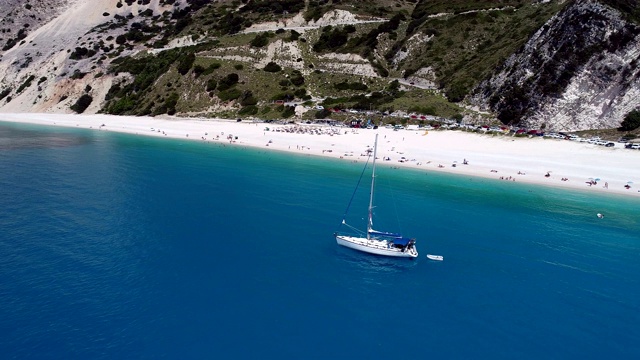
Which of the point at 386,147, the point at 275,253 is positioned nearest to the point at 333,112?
the point at 386,147

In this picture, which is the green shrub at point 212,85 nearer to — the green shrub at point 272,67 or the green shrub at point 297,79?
the green shrub at point 272,67

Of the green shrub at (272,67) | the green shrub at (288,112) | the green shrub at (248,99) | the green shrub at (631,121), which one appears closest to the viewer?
Answer: the green shrub at (631,121)

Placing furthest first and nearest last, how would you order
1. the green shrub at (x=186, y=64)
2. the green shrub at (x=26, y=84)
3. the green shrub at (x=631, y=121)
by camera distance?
the green shrub at (x=26, y=84), the green shrub at (x=186, y=64), the green shrub at (x=631, y=121)

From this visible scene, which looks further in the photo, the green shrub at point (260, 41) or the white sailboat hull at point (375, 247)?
the green shrub at point (260, 41)

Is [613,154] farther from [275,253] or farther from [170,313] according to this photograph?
[170,313]

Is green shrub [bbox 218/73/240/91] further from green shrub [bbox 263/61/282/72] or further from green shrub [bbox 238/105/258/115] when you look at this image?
green shrub [bbox 238/105/258/115]

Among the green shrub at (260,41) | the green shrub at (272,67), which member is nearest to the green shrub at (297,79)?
the green shrub at (272,67)

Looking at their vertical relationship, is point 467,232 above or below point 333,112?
below
